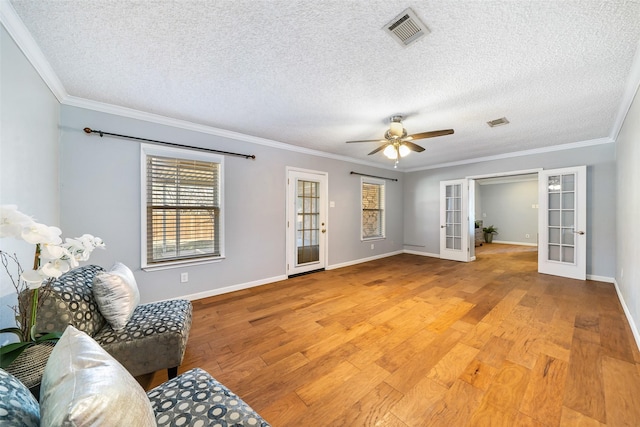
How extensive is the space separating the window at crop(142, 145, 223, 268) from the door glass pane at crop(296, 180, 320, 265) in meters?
1.49

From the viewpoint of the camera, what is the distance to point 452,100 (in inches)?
106

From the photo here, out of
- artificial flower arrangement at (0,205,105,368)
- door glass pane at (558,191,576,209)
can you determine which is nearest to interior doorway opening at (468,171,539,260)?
door glass pane at (558,191,576,209)

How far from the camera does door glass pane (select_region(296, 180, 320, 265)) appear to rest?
4621 mm

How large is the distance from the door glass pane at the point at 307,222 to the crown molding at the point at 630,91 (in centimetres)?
399

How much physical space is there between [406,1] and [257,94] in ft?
5.35

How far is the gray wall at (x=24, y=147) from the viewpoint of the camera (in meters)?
1.62

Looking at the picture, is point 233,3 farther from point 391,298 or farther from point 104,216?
point 391,298

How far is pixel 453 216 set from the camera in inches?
236

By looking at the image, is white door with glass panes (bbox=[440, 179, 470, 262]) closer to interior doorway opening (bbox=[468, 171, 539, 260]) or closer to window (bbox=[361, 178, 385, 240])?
window (bbox=[361, 178, 385, 240])

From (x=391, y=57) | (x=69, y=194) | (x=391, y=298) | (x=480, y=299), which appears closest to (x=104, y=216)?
(x=69, y=194)

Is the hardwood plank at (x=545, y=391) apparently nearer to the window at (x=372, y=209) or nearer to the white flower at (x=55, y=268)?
the white flower at (x=55, y=268)

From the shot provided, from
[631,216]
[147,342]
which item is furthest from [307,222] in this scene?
[631,216]

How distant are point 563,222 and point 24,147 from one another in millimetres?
7357

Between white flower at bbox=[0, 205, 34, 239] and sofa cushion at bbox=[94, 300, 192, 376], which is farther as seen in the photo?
sofa cushion at bbox=[94, 300, 192, 376]
